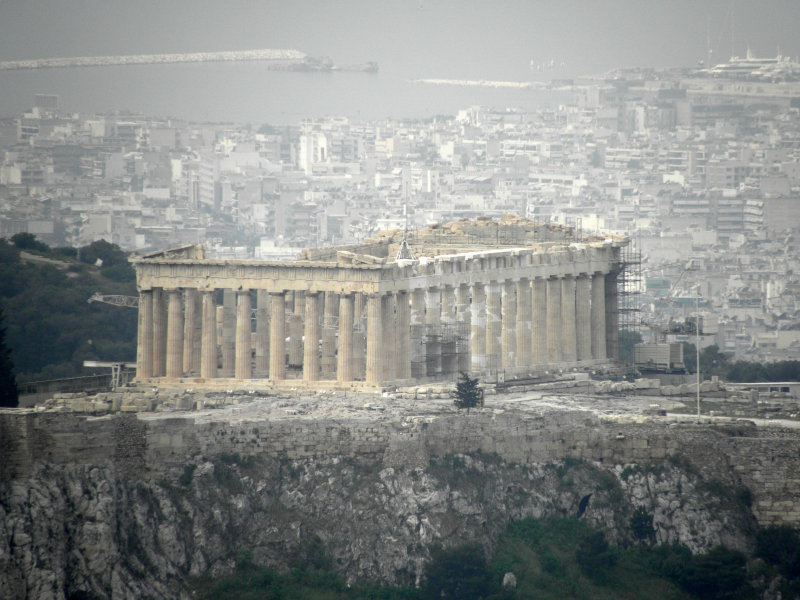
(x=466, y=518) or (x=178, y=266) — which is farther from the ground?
(x=178, y=266)

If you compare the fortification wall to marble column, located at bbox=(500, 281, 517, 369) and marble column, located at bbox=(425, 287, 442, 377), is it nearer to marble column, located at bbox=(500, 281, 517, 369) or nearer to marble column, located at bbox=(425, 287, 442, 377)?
marble column, located at bbox=(425, 287, 442, 377)

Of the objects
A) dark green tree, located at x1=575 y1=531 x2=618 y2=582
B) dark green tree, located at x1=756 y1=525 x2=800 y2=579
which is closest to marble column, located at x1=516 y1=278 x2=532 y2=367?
dark green tree, located at x1=756 y1=525 x2=800 y2=579

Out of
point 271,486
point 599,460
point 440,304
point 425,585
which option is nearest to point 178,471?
point 271,486

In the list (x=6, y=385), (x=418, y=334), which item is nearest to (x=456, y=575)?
(x=6, y=385)

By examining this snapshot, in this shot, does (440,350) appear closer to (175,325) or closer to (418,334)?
(418,334)

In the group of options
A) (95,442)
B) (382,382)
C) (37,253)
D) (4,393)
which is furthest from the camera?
(37,253)

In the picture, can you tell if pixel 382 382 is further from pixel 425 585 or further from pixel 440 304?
pixel 425 585

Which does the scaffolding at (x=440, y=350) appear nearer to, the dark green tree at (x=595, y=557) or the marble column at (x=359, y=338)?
the marble column at (x=359, y=338)
